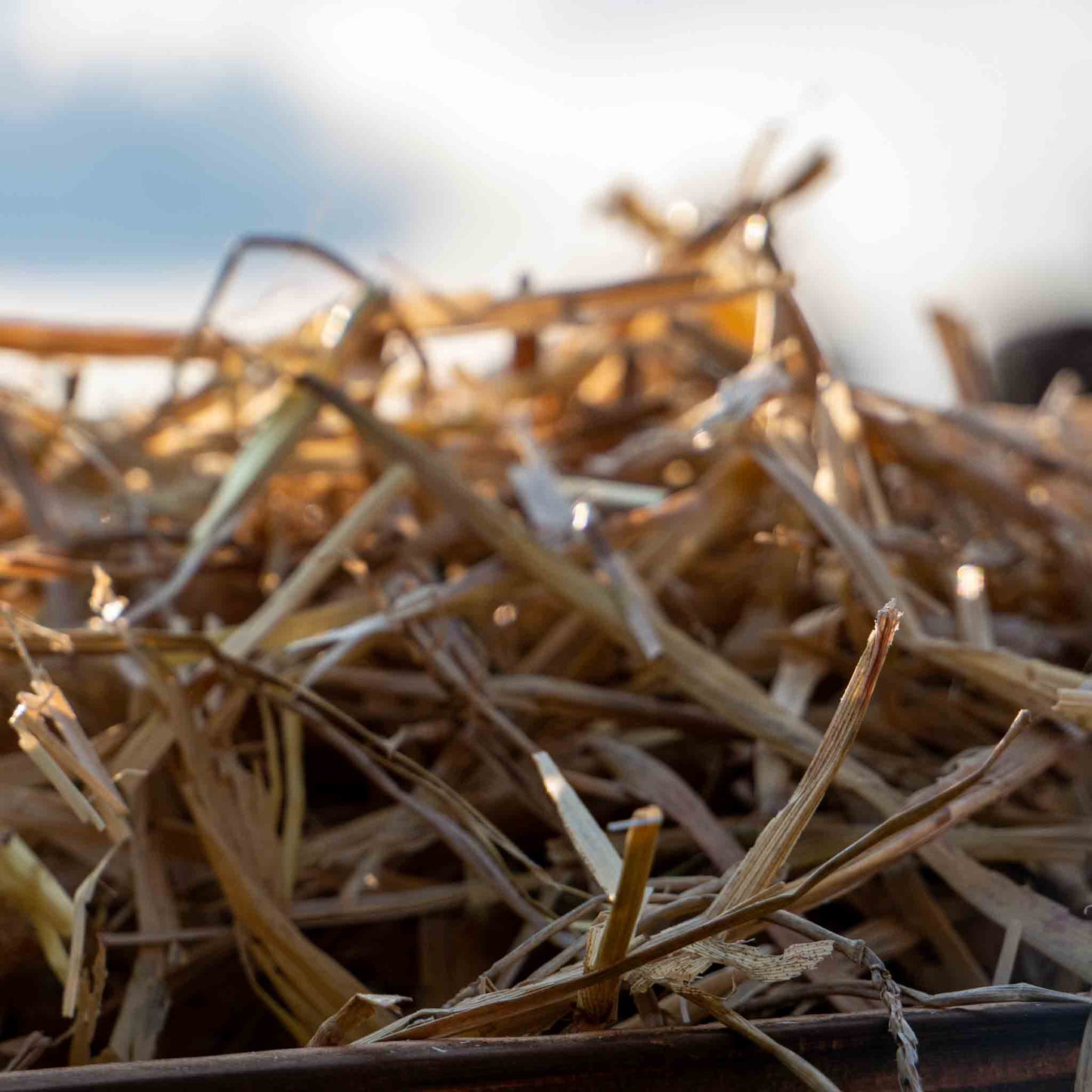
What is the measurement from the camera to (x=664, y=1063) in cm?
25

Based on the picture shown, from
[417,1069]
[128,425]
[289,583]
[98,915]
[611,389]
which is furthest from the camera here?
[611,389]

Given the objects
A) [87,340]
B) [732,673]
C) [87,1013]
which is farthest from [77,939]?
[87,340]

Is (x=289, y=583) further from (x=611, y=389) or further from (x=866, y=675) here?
(x=611, y=389)

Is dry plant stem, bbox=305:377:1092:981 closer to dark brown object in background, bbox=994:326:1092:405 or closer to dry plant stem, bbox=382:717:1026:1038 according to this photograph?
dry plant stem, bbox=382:717:1026:1038

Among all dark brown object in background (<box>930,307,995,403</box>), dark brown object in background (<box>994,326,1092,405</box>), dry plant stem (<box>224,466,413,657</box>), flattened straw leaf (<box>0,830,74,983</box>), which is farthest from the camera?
dark brown object in background (<box>994,326,1092,405</box>)

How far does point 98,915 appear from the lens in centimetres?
38

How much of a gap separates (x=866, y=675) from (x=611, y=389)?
61 cm

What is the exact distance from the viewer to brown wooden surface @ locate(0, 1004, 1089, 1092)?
0.24 metres

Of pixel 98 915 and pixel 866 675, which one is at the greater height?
pixel 866 675

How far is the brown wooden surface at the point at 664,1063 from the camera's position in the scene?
236 mm

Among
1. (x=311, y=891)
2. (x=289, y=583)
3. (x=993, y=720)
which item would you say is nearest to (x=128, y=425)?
(x=289, y=583)

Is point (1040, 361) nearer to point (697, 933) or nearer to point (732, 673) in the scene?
point (732, 673)

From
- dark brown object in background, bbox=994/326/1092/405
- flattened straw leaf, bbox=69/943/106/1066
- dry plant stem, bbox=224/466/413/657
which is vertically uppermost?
dry plant stem, bbox=224/466/413/657

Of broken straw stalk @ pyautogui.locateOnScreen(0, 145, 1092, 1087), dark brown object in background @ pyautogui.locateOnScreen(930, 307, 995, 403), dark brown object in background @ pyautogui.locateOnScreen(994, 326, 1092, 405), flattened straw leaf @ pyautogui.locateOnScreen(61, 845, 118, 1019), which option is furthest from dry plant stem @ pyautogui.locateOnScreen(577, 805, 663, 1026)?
dark brown object in background @ pyautogui.locateOnScreen(994, 326, 1092, 405)
